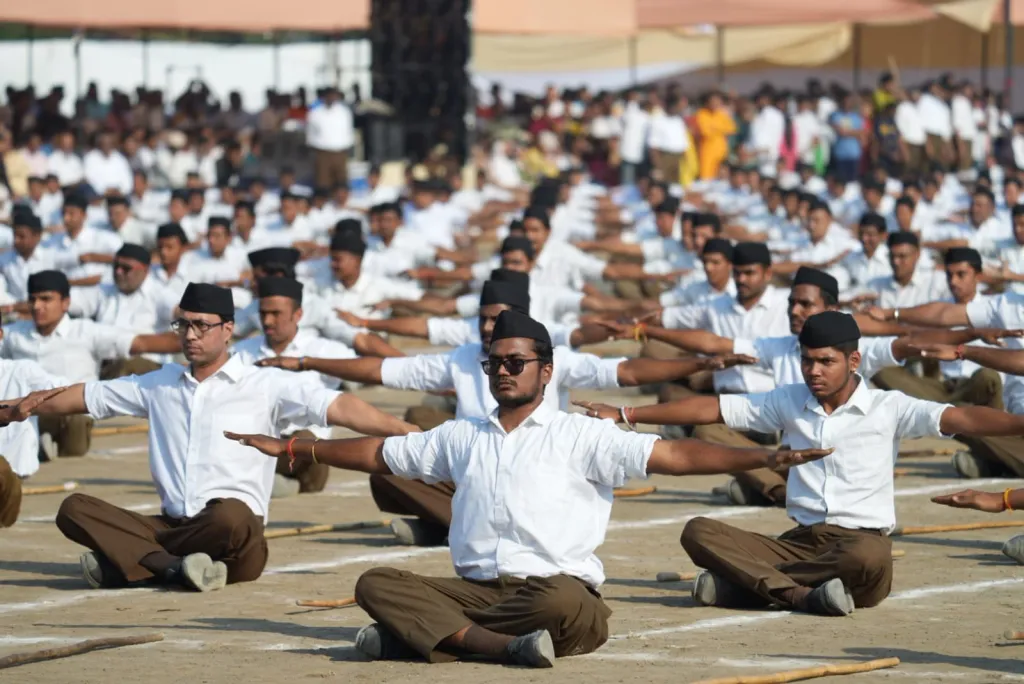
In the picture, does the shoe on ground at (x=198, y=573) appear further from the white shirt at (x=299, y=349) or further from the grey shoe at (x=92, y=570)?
the white shirt at (x=299, y=349)

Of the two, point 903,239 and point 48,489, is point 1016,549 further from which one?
point 903,239

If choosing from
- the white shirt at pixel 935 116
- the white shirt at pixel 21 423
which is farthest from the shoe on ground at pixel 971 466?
the white shirt at pixel 935 116

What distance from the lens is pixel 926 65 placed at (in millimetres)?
37531

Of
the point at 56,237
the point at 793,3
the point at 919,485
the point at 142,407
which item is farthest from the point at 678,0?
the point at 142,407

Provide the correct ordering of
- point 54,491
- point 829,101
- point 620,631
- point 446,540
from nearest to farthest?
point 620,631 → point 446,540 → point 54,491 → point 829,101

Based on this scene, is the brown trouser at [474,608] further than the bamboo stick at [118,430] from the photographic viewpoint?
No

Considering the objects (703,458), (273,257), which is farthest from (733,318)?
(703,458)

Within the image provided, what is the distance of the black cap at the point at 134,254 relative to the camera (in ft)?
49.8

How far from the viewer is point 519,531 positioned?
298 inches

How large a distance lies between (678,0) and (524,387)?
2746 cm

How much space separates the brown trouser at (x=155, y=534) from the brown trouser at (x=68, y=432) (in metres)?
4.25

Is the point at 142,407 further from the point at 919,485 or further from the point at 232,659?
the point at 919,485

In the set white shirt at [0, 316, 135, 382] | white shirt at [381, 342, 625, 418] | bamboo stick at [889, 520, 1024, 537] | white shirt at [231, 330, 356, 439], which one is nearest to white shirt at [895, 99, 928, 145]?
white shirt at [0, 316, 135, 382]

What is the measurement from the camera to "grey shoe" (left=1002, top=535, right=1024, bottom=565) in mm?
9508
